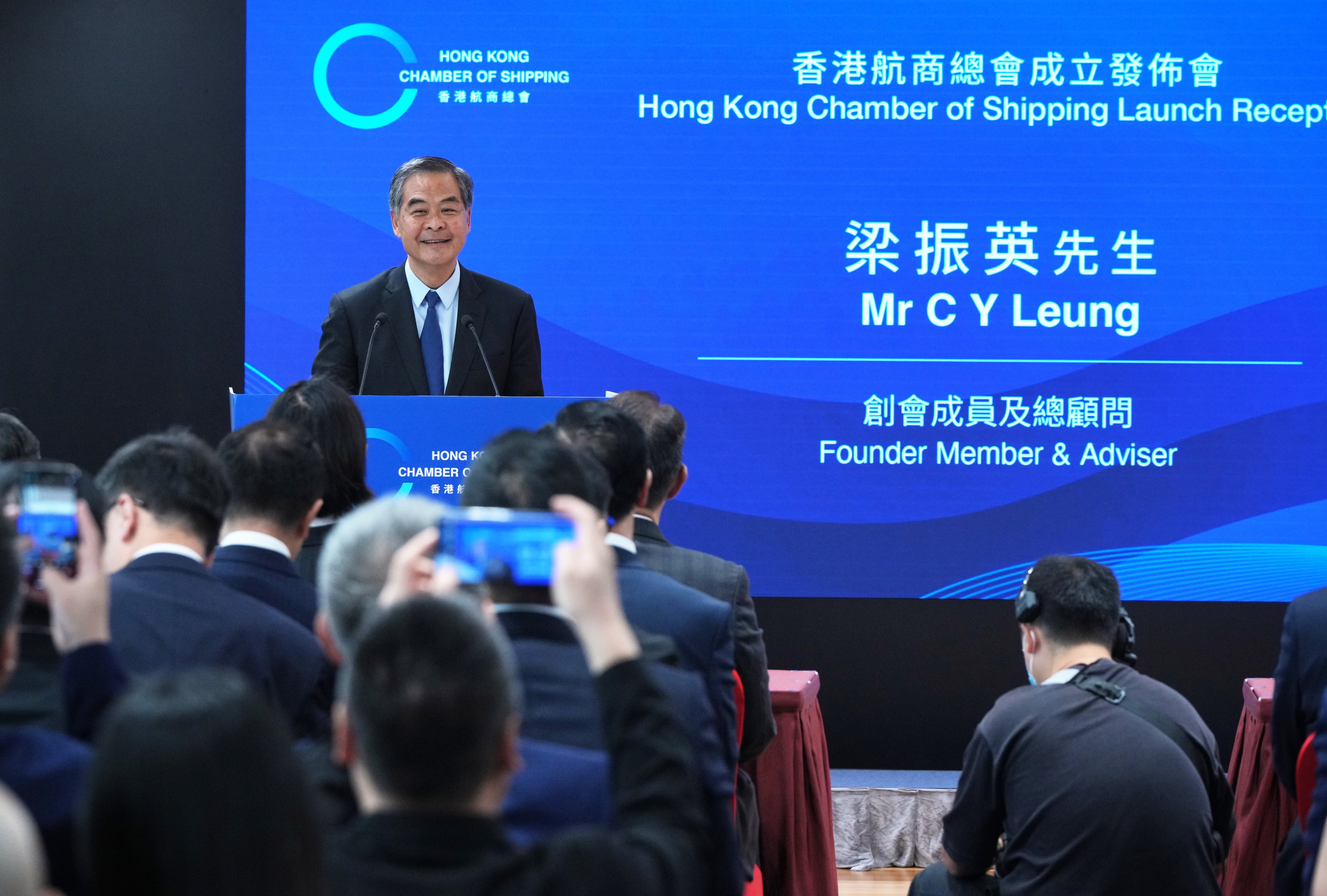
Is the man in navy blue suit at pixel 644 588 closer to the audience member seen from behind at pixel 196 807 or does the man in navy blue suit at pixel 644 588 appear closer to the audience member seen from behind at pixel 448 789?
the audience member seen from behind at pixel 448 789

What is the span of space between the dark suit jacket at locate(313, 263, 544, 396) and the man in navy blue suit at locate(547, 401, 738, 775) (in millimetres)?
1261

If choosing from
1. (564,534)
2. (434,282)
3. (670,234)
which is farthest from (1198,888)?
(670,234)

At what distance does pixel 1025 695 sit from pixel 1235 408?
251cm

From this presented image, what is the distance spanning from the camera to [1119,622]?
2.91m

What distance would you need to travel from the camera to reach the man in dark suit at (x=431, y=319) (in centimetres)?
366

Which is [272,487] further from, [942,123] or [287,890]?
[942,123]

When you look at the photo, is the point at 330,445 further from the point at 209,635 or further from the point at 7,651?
the point at 7,651

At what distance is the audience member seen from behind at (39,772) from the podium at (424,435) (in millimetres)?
1856

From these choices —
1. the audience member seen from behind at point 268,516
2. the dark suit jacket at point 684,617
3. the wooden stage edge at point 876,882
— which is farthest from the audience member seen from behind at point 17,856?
the wooden stage edge at point 876,882

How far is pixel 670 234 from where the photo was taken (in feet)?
15.9

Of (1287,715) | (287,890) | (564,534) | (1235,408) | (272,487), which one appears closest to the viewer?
(287,890)

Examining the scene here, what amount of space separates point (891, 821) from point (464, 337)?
7.49 ft

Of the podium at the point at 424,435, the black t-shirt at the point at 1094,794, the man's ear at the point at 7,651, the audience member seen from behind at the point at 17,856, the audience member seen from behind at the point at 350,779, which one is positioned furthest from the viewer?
the podium at the point at 424,435

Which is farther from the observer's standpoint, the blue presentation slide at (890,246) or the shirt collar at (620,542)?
the blue presentation slide at (890,246)
